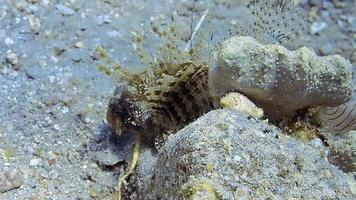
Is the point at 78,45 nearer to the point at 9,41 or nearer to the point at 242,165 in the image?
the point at 9,41

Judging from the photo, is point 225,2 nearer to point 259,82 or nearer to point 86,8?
point 86,8

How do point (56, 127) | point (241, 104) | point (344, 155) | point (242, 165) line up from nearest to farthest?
point (242, 165) → point (241, 104) → point (344, 155) → point (56, 127)

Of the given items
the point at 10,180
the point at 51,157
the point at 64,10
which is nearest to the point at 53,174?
the point at 51,157

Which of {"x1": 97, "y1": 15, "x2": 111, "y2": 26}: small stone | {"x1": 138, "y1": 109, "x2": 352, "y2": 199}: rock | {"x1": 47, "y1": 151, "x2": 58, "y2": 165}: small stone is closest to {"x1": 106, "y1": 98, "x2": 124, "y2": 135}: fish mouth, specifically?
{"x1": 47, "y1": 151, "x2": 58, "y2": 165}: small stone

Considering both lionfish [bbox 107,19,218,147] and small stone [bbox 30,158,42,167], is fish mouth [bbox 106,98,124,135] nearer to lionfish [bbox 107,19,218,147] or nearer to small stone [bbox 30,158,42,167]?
lionfish [bbox 107,19,218,147]

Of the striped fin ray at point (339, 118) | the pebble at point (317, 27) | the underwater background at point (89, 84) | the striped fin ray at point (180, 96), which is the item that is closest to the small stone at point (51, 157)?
the underwater background at point (89, 84)

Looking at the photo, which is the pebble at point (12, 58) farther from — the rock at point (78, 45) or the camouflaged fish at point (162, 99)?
the camouflaged fish at point (162, 99)
